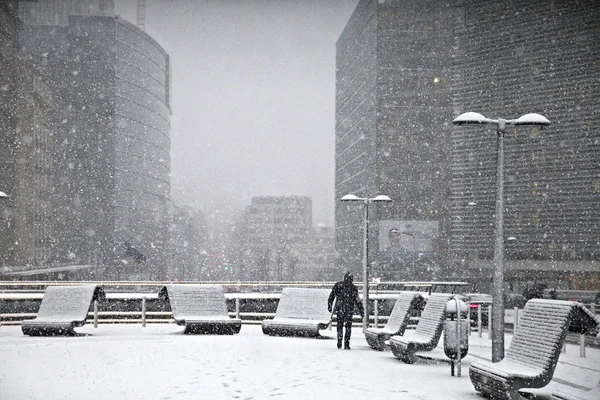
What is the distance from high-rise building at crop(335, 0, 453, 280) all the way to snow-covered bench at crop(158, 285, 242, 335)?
324 ft

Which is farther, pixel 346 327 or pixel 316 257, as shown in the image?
pixel 316 257

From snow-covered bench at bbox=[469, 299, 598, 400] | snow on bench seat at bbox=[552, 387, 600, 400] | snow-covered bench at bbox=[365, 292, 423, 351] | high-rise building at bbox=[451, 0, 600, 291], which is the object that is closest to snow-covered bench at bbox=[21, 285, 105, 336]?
snow-covered bench at bbox=[365, 292, 423, 351]

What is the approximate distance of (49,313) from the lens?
56.6ft

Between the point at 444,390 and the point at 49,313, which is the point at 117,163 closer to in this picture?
the point at 49,313

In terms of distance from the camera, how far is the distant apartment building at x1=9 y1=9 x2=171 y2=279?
13700 centimetres

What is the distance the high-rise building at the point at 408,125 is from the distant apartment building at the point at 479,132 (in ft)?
0.54

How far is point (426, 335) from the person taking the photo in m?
12.4

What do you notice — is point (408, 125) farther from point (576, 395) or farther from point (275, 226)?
point (576, 395)

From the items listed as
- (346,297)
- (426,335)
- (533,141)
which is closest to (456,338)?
(426,335)

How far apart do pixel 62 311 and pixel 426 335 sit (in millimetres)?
8788

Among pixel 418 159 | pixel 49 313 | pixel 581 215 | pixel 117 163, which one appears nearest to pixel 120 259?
pixel 117 163

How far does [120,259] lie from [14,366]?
13031 centimetres

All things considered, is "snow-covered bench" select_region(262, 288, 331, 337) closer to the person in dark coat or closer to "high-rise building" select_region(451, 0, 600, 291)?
the person in dark coat

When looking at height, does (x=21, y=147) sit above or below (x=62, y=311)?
above
